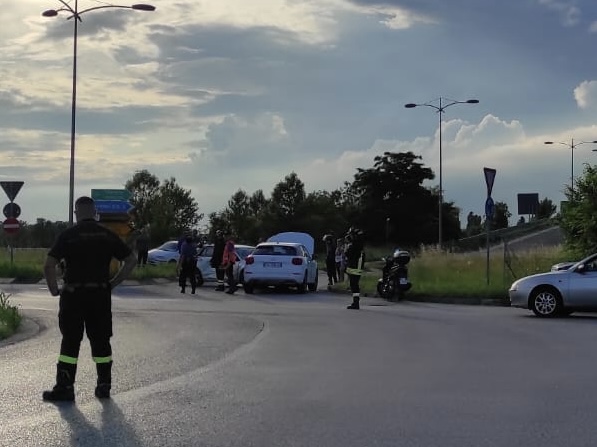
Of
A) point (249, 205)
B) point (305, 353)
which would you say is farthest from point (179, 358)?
point (249, 205)

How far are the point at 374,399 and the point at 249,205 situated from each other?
100m

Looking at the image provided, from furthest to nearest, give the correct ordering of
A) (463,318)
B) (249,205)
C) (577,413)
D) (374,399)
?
1. (249,205)
2. (463,318)
3. (374,399)
4. (577,413)

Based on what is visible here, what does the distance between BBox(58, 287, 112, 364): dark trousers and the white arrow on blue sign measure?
75.7ft

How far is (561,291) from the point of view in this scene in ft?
57.6

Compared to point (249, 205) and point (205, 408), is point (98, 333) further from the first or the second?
point (249, 205)

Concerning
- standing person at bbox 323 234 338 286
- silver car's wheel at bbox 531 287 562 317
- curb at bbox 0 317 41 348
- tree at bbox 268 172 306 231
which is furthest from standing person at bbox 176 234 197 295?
tree at bbox 268 172 306 231

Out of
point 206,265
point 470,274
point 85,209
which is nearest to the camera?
point 85,209

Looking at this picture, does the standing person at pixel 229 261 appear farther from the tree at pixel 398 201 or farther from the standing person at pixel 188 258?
the tree at pixel 398 201

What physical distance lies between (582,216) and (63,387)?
2340 centimetres

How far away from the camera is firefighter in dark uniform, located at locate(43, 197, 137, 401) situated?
792 centimetres

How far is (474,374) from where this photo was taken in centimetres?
980

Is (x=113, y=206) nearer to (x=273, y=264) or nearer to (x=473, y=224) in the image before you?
(x=273, y=264)

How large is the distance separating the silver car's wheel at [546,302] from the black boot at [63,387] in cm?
1191

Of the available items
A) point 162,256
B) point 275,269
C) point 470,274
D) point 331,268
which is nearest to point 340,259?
point 331,268
